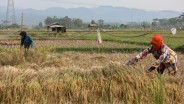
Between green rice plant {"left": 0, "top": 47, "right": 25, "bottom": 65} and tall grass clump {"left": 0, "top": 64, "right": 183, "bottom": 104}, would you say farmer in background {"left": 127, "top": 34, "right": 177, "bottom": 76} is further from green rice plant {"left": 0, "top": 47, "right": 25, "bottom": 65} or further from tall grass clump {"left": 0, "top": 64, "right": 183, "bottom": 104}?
green rice plant {"left": 0, "top": 47, "right": 25, "bottom": 65}

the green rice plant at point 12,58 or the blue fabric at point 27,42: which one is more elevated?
the blue fabric at point 27,42

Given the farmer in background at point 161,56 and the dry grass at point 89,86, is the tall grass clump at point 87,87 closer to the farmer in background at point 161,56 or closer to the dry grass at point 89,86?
the dry grass at point 89,86

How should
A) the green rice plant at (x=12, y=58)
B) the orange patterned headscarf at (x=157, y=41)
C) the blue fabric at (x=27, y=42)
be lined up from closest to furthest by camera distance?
the orange patterned headscarf at (x=157, y=41)
the green rice plant at (x=12, y=58)
the blue fabric at (x=27, y=42)

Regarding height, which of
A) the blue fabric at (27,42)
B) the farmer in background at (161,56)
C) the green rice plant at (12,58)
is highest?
the farmer in background at (161,56)

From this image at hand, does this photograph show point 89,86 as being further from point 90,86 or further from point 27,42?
point 27,42

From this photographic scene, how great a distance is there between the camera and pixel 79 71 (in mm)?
6016

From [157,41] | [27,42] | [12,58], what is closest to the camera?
[157,41]

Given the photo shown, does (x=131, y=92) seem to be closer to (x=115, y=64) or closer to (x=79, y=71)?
(x=115, y=64)

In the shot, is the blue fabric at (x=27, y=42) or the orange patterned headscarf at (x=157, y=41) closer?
the orange patterned headscarf at (x=157, y=41)

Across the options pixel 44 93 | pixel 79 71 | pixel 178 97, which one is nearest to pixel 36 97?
pixel 44 93

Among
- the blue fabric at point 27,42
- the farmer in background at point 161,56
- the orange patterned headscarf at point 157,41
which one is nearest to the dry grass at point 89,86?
the farmer in background at point 161,56

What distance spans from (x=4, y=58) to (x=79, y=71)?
16.9 feet

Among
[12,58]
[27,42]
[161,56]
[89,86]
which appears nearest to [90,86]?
[89,86]

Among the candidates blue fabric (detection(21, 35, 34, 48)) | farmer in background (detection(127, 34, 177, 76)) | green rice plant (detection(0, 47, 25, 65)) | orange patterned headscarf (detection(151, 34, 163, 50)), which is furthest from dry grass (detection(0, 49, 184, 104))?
blue fabric (detection(21, 35, 34, 48))
